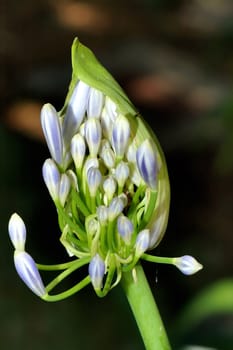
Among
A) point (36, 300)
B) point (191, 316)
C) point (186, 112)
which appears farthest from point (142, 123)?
point (186, 112)

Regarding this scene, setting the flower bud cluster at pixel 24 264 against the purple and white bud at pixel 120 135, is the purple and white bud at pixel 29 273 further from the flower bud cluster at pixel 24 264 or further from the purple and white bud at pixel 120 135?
the purple and white bud at pixel 120 135

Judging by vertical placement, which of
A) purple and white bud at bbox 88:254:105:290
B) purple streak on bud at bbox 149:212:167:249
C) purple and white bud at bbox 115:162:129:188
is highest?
purple and white bud at bbox 115:162:129:188

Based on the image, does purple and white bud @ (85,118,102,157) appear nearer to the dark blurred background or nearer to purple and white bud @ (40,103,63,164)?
purple and white bud @ (40,103,63,164)

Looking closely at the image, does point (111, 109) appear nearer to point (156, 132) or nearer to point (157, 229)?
point (157, 229)

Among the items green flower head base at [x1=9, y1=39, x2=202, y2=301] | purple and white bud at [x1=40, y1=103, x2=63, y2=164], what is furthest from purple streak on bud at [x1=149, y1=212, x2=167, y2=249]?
purple and white bud at [x1=40, y1=103, x2=63, y2=164]

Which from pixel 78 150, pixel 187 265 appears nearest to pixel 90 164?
pixel 78 150
